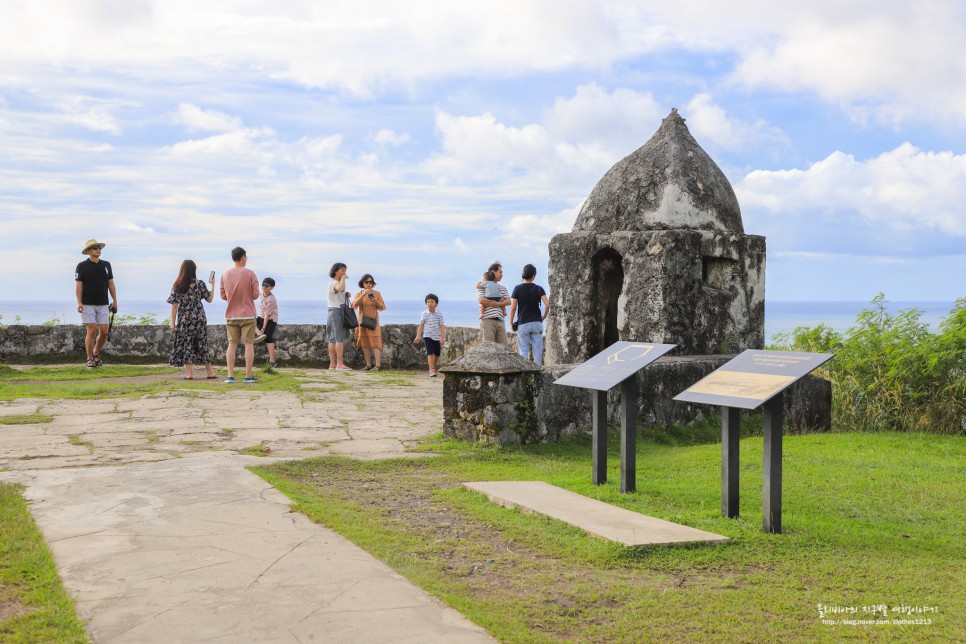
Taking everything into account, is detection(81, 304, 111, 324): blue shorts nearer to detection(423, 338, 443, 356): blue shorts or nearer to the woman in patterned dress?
the woman in patterned dress

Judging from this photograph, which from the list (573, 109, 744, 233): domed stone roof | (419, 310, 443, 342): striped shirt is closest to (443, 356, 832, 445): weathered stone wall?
(573, 109, 744, 233): domed stone roof

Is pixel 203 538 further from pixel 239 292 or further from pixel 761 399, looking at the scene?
pixel 239 292

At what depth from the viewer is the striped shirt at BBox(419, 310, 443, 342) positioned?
44.9 feet

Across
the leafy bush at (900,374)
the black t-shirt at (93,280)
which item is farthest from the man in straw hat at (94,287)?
the leafy bush at (900,374)

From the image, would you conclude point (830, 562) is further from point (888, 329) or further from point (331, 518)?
point (888, 329)

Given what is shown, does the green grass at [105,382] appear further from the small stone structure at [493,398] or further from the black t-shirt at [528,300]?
the small stone structure at [493,398]

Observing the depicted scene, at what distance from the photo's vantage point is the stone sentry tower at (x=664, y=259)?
8.69 metres

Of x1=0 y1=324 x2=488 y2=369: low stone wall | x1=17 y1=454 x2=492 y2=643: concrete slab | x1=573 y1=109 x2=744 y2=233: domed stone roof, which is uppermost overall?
x1=573 y1=109 x2=744 y2=233: domed stone roof

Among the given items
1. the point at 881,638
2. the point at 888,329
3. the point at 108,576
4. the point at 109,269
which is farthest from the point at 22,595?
the point at 109,269

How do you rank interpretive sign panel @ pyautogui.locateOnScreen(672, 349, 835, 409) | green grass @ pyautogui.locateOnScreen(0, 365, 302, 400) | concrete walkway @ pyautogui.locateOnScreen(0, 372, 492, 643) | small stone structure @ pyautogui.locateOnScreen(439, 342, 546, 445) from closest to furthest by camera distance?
1. concrete walkway @ pyautogui.locateOnScreen(0, 372, 492, 643)
2. interpretive sign panel @ pyautogui.locateOnScreen(672, 349, 835, 409)
3. small stone structure @ pyautogui.locateOnScreen(439, 342, 546, 445)
4. green grass @ pyautogui.locateOnScreen(0, 365, 302, 400)

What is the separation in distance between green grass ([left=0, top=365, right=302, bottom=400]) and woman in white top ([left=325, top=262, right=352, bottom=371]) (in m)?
1.07

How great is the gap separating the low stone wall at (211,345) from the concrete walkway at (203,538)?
6.54 meters

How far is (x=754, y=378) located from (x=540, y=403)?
9.53 ft

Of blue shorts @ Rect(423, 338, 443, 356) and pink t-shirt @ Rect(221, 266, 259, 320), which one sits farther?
blue shorts @ Rect(423, 338, 443, 356)
